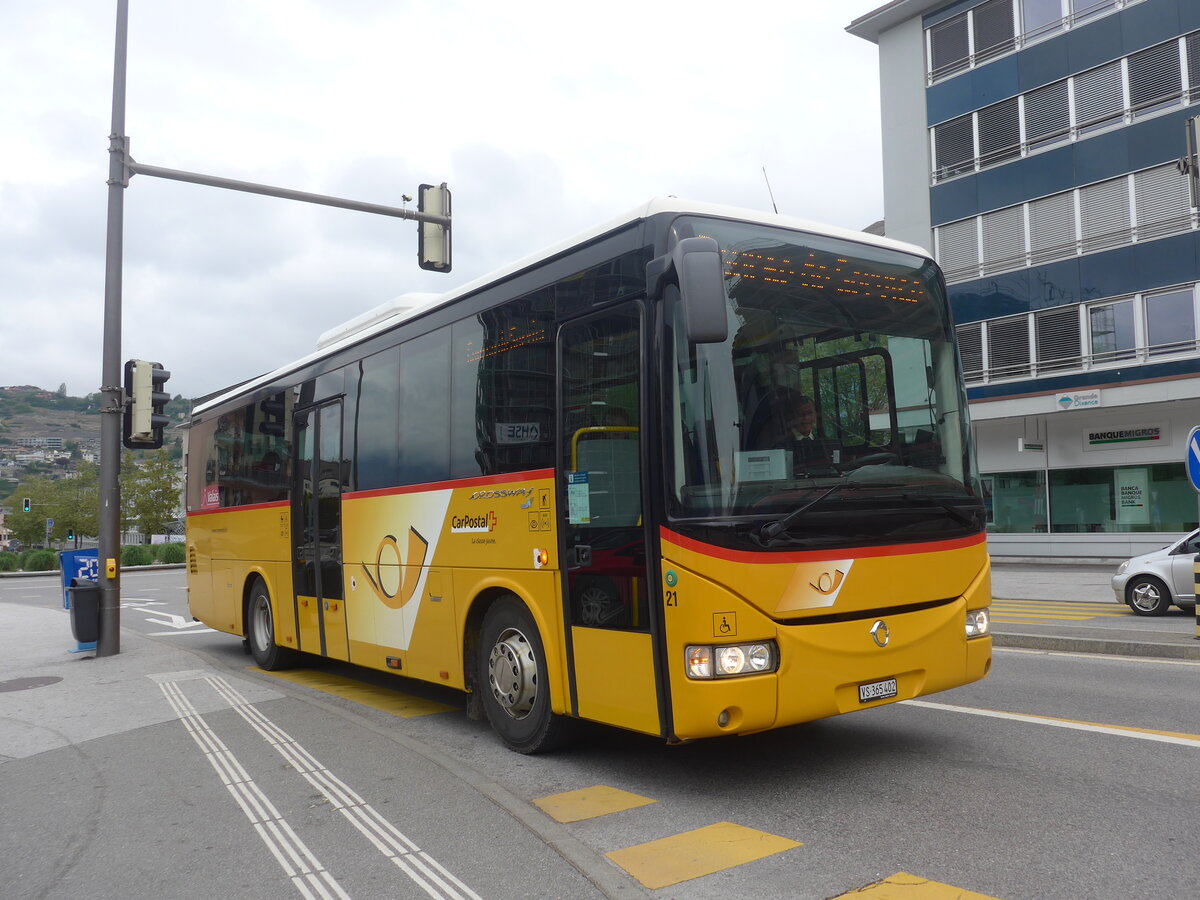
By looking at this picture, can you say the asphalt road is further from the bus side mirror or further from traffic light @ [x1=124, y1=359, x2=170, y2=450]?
traffic light @ [x1=124, y1=359, x2=170, y2=450]

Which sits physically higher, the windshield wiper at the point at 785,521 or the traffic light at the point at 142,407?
the traffic light at the point at 142,407

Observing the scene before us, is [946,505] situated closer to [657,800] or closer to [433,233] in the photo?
[657,800]

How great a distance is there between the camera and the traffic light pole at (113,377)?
43.9 ft

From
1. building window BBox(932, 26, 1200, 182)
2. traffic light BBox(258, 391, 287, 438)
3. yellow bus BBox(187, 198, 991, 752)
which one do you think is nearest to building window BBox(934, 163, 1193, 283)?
building window BBox(932, 26, 1200, 182)

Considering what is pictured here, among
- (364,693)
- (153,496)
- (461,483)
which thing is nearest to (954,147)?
(364,693)

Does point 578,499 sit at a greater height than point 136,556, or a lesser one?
greater

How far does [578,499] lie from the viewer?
5.97 metres

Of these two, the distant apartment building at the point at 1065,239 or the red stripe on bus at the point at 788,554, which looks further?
the distant apartment building at the point at 1065,239

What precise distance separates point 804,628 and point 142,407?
11.1 metres

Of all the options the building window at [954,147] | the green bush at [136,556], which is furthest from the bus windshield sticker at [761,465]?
the green bush at [136,556]

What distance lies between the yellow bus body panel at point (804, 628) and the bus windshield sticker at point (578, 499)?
756 mm

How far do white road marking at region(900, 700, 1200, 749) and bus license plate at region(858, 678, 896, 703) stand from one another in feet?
2.62

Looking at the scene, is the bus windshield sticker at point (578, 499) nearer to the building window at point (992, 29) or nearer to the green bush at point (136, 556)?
the building window at point (992, 29)

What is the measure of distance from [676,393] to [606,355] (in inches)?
27.5
